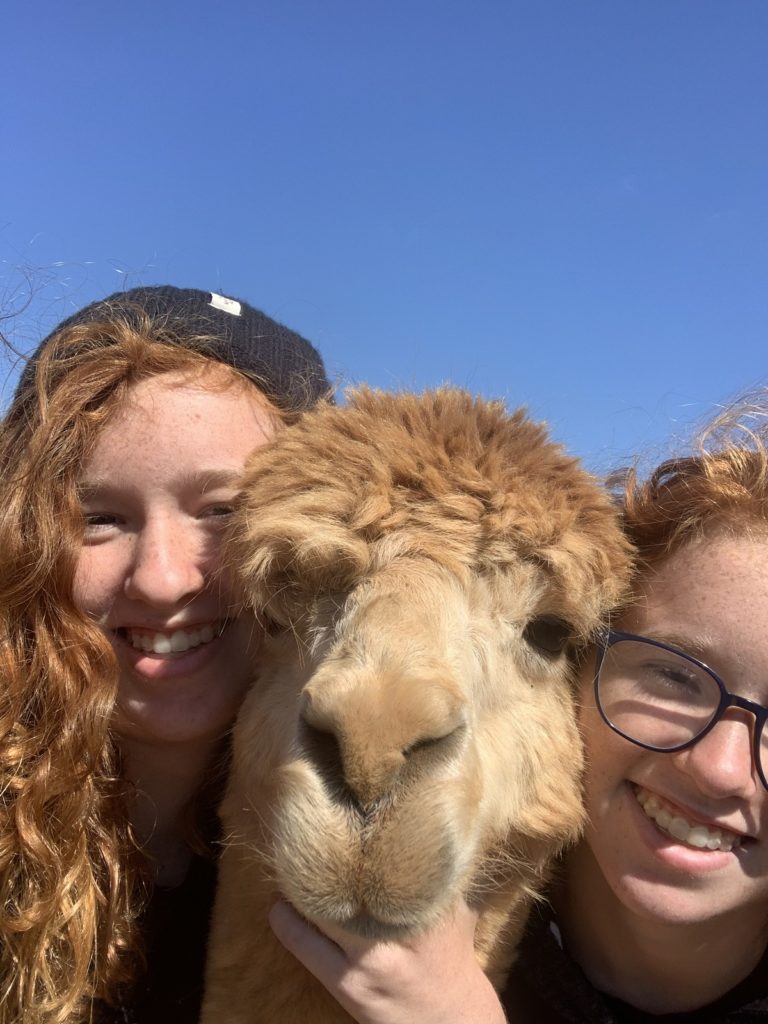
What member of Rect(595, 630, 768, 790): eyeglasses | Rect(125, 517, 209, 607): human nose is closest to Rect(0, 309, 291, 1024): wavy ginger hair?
Rect(125, 517, 209, 607): human nose

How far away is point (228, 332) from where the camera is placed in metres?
2.62

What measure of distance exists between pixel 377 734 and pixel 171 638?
1.06 metres

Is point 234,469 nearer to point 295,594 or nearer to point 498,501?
point 295,594

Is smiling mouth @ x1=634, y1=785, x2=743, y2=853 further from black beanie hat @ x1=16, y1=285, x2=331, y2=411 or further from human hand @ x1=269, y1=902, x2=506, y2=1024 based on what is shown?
black beanie hat @ x1=16, y1=285, x2=331, y2=411

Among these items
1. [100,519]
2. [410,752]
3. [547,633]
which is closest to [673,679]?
[547,633]

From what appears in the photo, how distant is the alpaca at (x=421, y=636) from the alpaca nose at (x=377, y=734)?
1cm

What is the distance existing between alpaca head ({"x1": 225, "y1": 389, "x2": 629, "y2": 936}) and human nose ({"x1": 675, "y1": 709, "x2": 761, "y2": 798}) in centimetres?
33

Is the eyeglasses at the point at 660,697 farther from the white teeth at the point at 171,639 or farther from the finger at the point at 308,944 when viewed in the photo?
the white teeth at the point at 171,639

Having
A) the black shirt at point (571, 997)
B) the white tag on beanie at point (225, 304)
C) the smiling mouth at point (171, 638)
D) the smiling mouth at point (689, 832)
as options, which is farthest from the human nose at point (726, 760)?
the white tag on beanie at point (225, 304)

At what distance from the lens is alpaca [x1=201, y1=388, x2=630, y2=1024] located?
1.60m

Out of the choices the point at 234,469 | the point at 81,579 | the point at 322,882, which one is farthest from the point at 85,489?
the point at 322,882

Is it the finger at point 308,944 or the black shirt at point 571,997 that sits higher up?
the finger at point 308,944

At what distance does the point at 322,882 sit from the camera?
1526mm

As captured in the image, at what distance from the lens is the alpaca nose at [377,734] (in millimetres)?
1453
